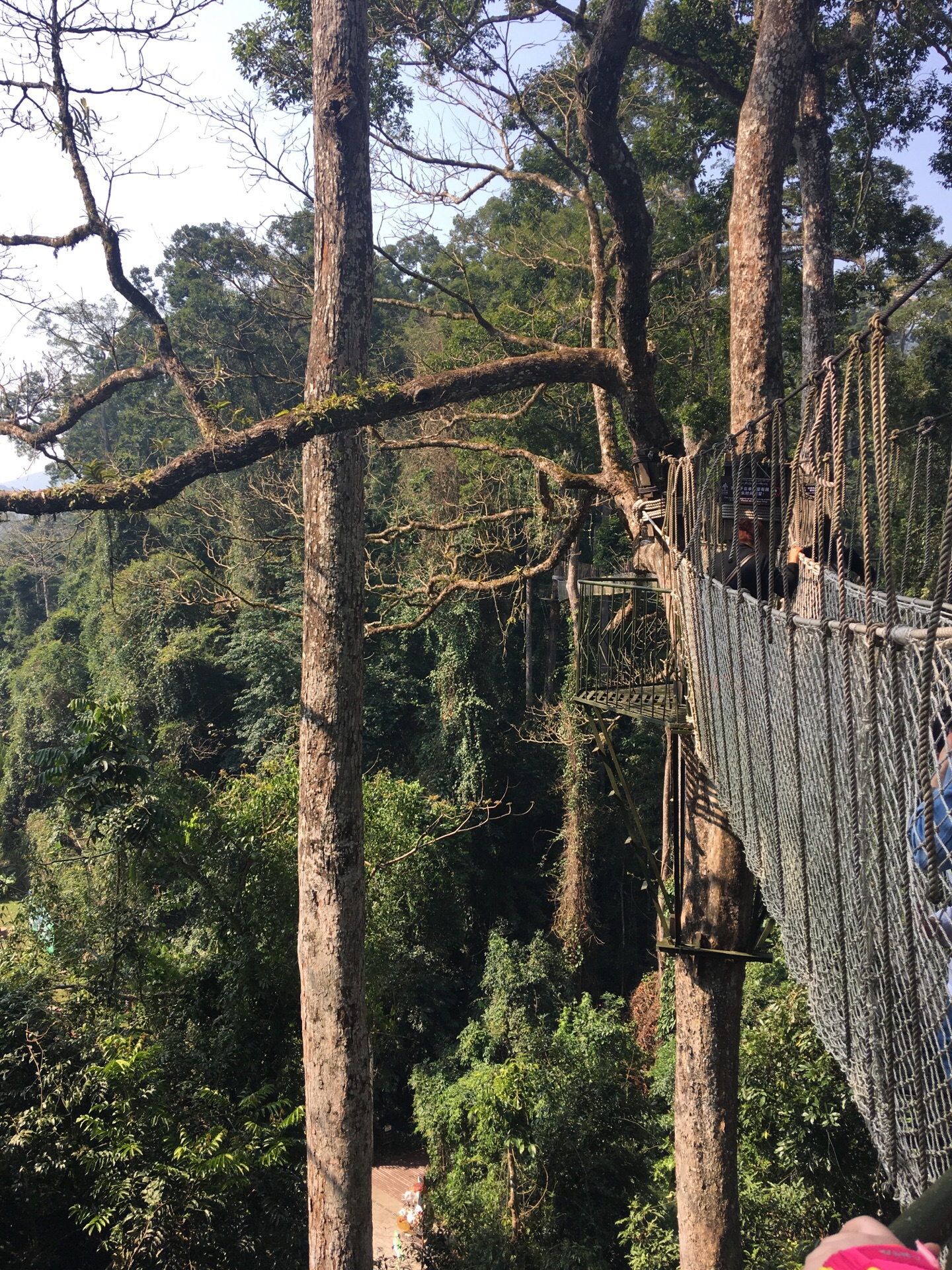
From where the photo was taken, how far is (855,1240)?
760mm

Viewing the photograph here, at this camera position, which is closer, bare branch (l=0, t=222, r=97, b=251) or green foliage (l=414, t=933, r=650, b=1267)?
bare branch (l=0, t=222, r=97, b=251)

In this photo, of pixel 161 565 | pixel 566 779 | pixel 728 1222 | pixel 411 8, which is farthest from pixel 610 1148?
pixel 161 565

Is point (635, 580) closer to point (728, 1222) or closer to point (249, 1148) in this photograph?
point (728, 1222)

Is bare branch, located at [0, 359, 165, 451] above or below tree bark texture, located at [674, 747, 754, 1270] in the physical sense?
above

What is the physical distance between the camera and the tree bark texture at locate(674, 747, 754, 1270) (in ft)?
12.4

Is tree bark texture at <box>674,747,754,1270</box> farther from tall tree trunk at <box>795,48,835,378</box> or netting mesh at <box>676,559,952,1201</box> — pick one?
tall tree trunk at <box>795,48,835,378</box>

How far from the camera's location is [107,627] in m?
20.0

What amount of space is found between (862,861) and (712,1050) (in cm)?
294

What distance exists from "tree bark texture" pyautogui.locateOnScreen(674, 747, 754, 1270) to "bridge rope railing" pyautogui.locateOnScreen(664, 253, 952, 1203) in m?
1.53

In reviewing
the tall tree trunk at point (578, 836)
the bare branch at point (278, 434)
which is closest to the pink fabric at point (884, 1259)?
the bare branch at point (278, 434)

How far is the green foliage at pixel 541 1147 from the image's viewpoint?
24.0 feet

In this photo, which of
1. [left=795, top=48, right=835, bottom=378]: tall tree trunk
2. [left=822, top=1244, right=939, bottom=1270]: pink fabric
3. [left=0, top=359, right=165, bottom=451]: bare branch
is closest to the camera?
[left=822, top=1244, right=939, bottom=1270]: pink fabric

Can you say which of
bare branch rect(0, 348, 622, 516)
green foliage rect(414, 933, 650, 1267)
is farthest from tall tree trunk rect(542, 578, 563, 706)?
bare branch rect(0, 348, 622, 516)

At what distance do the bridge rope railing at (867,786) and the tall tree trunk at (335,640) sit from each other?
2.18 metres
